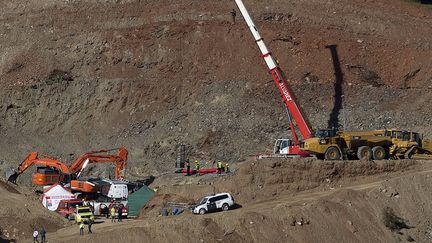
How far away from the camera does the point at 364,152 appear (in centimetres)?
4775

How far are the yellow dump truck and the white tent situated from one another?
41.8ft

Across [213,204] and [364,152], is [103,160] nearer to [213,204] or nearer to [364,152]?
[213,204]

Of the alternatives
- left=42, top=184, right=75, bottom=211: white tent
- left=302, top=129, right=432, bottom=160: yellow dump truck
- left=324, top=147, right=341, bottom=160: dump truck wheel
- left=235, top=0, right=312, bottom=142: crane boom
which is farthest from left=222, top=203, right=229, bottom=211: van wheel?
left=42, top=184, right=75, bottom=211: white tent

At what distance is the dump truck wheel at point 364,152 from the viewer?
156 feet

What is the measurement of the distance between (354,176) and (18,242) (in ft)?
54.0

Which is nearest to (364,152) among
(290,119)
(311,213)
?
(290,119)

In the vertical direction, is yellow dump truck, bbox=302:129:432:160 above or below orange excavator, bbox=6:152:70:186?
below

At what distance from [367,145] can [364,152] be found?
0.60 meters

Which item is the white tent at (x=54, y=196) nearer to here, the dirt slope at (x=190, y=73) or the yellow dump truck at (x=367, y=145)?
the dirt slope at (x=190, y=73)

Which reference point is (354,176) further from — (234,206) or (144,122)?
(144,122)

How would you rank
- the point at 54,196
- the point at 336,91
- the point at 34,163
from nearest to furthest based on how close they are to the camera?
the point at 54,196 → the point at 34,163 → the point at 336,91

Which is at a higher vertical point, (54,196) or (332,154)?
(332,154)

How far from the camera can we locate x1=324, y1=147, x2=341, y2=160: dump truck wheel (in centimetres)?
4709

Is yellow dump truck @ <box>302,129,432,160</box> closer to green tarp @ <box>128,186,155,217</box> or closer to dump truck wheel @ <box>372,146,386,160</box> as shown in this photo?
dump truck wheel @ <box>372,146,386,160</box>
